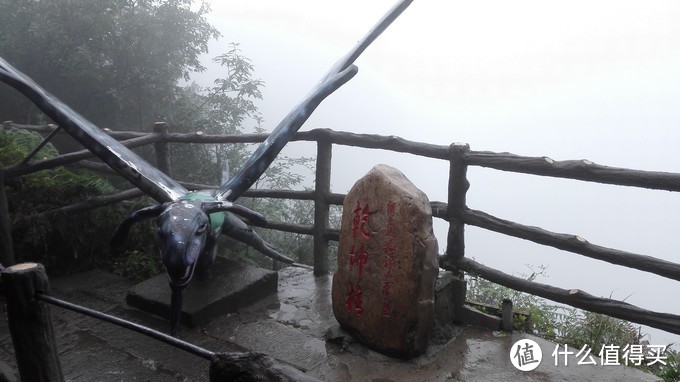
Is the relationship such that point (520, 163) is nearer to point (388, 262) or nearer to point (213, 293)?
point (388, 262)

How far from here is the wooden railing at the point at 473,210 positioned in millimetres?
2449

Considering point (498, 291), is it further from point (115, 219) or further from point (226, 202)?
point (115, 219)

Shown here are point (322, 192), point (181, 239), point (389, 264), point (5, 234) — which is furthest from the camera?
point (322, 192)

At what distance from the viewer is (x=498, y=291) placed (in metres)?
4.32

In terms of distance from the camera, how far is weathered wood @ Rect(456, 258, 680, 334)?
2.43 m

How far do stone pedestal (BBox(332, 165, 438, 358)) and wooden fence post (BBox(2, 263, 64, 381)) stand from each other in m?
1.57

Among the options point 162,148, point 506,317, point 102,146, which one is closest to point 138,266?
point 162,148

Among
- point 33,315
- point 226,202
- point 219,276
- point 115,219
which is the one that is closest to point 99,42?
point 115,219

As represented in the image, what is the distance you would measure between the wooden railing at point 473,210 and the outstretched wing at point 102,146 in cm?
82

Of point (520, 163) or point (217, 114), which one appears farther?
point (217, 114)

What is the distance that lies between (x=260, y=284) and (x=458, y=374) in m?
1.67

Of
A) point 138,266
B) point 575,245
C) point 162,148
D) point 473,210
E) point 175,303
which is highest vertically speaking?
point 162,148

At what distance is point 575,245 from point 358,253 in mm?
1252

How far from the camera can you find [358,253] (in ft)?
9.18
